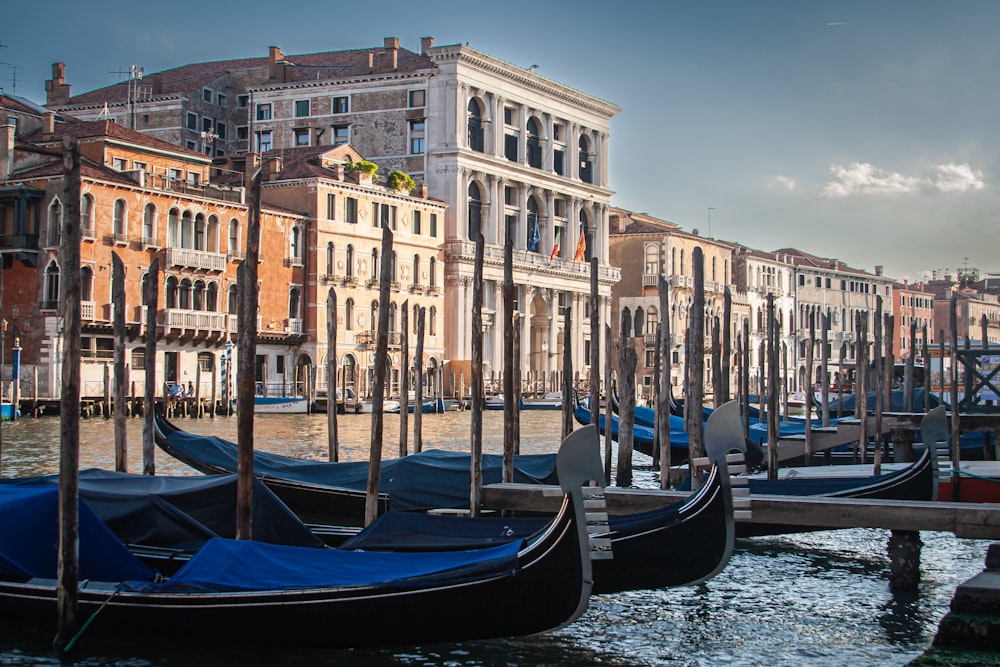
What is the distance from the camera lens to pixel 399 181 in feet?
108

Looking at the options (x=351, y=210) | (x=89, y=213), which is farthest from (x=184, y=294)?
(x=351, y=210)

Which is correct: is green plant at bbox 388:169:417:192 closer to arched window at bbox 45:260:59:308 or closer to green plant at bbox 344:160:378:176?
green plant at bbox 344:160:378:176

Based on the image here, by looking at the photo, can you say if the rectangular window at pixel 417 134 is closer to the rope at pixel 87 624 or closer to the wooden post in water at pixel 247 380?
the wooden post in water at pixel 247 380

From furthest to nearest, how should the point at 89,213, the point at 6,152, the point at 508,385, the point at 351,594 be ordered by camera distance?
the point at 6,152 < the point at 89,213 < the point at 508,385 < the point at 351,594

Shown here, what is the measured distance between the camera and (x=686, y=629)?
7371 millimetres

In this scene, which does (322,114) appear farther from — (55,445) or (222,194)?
(55,445)

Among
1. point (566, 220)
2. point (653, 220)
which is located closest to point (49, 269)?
point (566, 220)

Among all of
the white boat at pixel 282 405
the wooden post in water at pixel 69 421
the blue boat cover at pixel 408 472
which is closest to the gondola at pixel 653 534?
the wooden post in water at pixel 69 421

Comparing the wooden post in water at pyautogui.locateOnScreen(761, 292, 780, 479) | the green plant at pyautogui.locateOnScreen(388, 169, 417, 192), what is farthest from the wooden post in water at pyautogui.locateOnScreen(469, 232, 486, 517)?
the green plant at pyautogui.locateOnScreen(388, 169, 417, 192)

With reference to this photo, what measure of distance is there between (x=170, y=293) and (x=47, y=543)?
821 inches

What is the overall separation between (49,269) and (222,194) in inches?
193

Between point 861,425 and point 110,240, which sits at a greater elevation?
point 110,240

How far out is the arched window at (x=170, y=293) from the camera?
26922 mm

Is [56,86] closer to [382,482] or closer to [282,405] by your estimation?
[282,405]
